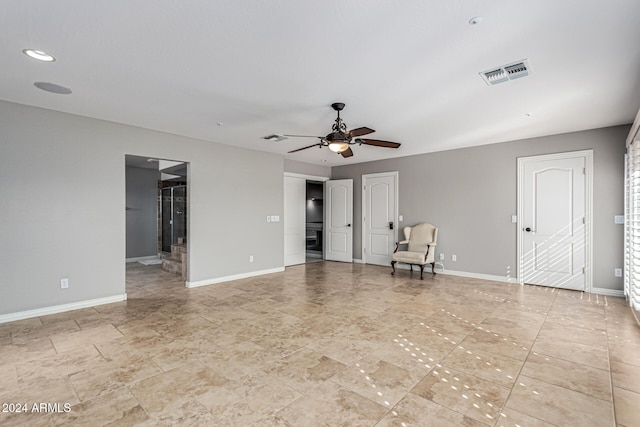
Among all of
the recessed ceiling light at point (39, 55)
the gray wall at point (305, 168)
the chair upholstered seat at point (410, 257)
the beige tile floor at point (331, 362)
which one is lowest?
the beige tile floor at point (331, 362)

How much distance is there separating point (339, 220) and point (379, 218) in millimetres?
1105

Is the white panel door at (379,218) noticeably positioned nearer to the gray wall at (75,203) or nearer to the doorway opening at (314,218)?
the doorway opening at (314,218)

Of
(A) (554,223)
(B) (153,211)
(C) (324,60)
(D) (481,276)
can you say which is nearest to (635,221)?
(A) (554,223)

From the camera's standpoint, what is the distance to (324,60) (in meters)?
2.58

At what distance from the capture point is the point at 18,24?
209 centimetres

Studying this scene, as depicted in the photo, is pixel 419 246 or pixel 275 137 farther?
pixel 419 246

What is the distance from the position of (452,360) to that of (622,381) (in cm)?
118

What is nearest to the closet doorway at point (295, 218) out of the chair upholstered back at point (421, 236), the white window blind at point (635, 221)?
the chair upholstered back at point (421, 236)

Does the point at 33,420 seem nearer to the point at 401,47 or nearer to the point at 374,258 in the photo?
the point at 401,47

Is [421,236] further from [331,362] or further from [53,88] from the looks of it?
[53,88]

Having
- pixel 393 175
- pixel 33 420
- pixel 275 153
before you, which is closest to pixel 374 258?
pixel 393 175

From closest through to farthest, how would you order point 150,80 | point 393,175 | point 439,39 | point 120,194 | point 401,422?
point 401,422 < point 439,39 < point 150,80 < point 120,194 < point 393,175

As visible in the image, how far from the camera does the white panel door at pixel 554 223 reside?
479cm

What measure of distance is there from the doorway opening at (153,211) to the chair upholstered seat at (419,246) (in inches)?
201
